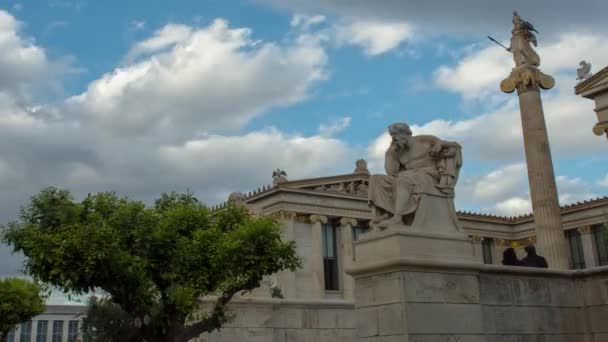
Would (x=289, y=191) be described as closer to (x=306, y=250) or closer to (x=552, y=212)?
(x=306, y=250)

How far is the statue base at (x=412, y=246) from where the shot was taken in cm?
1202

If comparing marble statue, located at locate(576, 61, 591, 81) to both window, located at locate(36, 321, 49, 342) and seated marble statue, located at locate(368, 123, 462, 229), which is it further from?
window, located at locate(36, 321, 49, 342)

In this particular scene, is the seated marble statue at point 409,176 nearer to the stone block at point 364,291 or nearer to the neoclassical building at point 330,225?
the stone block at point 364,291

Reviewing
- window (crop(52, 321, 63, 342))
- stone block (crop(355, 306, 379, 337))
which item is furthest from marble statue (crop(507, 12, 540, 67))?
window (crop(52, 321, 63, 342))

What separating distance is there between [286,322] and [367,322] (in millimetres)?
14437

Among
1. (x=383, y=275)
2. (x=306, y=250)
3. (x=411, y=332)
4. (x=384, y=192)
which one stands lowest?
(x=411, y=332)

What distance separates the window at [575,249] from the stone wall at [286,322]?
35.0m

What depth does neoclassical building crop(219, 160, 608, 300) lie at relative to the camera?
49.8m

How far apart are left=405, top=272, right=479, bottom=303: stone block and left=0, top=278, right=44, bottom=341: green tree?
130ft

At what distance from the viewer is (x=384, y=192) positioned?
1279 centimetres

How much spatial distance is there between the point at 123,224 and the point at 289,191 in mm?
25091

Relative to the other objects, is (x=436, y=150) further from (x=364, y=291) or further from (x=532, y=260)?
(x=532, y=260)

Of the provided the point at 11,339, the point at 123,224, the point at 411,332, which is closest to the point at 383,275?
the point at 411,332

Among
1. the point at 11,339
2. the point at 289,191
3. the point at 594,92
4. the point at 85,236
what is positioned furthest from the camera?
the point at 11,339
